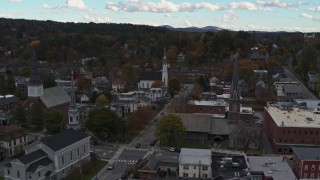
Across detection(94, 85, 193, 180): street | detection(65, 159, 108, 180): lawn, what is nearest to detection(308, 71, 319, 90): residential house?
detection(94, 85, 193, 180): street

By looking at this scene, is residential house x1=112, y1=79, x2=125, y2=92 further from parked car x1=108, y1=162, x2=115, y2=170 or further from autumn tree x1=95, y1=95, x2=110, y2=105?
parked car x1=108, y1=162, x2=115, y2=170

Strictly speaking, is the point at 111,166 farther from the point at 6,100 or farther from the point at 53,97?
the point at 6,100

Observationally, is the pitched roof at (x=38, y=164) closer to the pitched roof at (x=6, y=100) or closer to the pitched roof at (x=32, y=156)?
the pitched roof at (x=32, y=156)

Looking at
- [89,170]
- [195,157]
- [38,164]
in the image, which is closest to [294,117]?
[195,157]

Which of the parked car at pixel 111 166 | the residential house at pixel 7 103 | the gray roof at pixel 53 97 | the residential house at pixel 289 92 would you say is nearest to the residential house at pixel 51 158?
the parked car at pixel 111 166

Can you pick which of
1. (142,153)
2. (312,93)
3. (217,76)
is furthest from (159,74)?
(142,153)

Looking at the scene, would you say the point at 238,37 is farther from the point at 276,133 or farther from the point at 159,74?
the point at 276,133
